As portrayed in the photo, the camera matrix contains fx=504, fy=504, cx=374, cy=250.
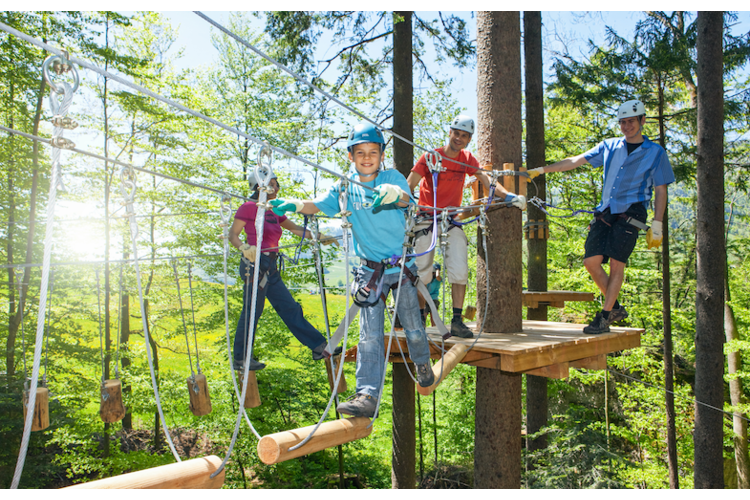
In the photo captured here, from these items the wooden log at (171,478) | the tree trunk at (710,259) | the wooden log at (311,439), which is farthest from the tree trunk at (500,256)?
the tree trunk at (710,259)

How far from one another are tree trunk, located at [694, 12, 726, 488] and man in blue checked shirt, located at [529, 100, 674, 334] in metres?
3.18

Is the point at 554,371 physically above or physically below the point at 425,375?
below

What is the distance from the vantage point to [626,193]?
381 centimetres

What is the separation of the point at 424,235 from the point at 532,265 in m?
3.31

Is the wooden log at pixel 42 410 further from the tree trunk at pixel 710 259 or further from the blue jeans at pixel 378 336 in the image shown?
the tree trunk at pixel 710 259

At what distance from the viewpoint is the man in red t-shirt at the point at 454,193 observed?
383 cm

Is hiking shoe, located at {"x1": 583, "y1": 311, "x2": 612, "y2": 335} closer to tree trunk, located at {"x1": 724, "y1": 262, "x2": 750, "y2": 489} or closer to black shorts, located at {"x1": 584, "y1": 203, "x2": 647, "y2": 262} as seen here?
black shorts, located at {"x1": 584, "y1": 203, "x2": 647, "y2": 262}

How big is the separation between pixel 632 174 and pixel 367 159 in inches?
89.0

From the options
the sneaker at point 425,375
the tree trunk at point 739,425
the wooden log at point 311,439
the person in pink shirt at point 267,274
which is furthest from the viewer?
the tree trunk at point 739,425

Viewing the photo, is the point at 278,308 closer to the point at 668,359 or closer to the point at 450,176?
the point at 450,176

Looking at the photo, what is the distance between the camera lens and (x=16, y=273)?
27.2 ft

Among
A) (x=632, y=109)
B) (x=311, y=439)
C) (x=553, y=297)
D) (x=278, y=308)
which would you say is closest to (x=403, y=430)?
(x=553, y=297)

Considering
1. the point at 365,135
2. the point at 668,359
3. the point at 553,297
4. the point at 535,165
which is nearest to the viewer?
the point at 365,135

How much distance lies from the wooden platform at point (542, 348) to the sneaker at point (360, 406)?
0.67 metres
